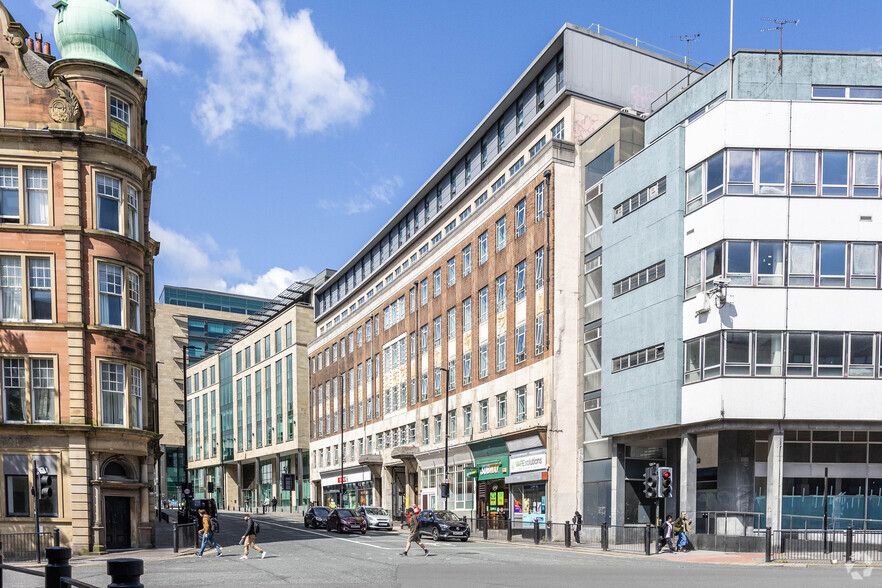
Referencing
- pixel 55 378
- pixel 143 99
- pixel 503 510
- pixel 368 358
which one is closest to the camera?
pixel 55 378

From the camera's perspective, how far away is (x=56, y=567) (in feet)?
21.1

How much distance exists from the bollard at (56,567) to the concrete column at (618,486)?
1429 inches

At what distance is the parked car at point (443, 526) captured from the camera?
131ft

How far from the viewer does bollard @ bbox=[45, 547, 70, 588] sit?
21.0 ft

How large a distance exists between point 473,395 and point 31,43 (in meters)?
32.6

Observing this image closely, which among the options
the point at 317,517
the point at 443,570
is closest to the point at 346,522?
the point at 317,517

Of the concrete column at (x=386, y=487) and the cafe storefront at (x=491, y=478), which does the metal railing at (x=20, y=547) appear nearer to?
the cafe storefront at (x=491, y=478)

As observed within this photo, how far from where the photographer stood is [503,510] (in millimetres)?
50719

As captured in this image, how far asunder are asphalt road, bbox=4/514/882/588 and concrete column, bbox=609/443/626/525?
8608 mm

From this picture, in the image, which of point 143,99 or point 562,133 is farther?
point 562,133

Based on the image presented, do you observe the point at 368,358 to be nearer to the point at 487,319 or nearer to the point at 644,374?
the point at 487,319

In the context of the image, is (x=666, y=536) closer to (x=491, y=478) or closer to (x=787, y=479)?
(x=787, y=479)

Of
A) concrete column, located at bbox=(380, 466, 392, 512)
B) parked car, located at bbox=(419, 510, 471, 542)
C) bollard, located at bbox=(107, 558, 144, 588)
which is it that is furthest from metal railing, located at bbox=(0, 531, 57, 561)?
concrete column, located at bbox=(380, 466, 392, 512)

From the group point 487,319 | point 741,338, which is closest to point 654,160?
point 741,338
